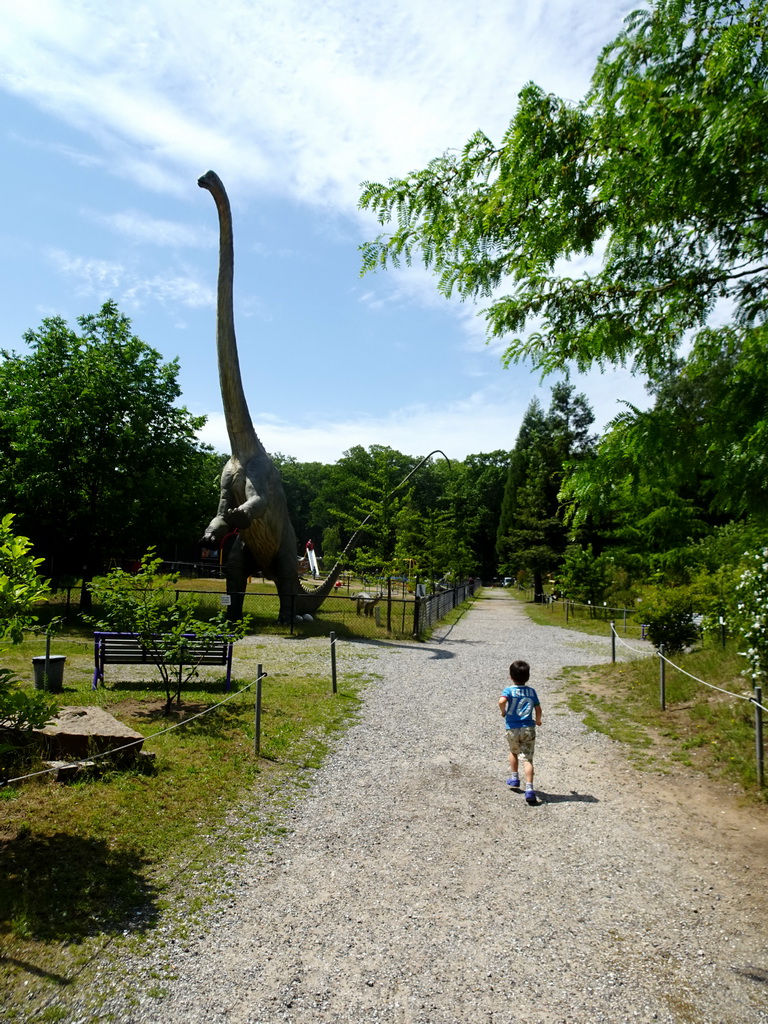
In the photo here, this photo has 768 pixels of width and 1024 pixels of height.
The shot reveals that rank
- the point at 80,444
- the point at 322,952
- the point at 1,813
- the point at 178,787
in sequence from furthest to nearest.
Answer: the point at 80,444
the point at 178,787
the point at 1,813
the point at 322,952

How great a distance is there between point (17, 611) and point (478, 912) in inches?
144

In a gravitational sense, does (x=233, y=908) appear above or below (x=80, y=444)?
below

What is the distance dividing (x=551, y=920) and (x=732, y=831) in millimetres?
2367

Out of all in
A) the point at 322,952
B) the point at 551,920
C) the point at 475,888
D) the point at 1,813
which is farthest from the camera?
the point at 1,813

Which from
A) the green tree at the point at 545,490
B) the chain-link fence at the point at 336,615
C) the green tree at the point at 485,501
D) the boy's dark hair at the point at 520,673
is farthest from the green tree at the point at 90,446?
the green tree at the point at 485,501

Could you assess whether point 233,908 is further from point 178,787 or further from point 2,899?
point 178,787

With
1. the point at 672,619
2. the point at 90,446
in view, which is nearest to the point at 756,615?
the point at 672,619

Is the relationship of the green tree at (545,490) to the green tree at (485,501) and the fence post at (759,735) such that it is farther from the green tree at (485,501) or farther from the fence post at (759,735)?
the fence post at (759,735)

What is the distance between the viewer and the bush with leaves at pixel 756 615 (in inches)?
310

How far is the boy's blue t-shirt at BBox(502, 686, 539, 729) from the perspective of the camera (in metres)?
6.61

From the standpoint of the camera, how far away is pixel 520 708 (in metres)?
6.62

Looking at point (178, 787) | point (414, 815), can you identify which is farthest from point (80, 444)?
point (414, 815)

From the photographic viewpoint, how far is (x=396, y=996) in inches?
133

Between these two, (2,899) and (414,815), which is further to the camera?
(414,815)
